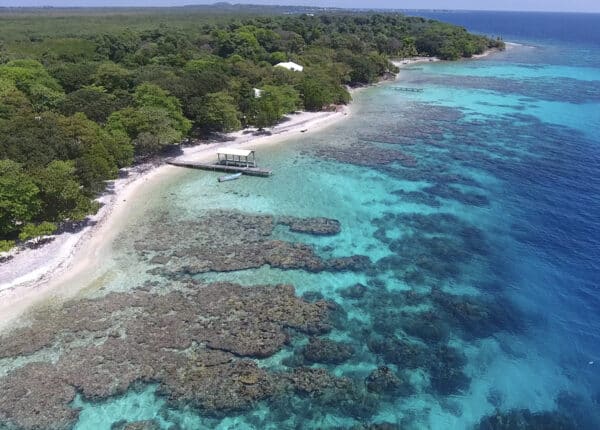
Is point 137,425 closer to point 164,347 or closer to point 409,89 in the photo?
point 164,347

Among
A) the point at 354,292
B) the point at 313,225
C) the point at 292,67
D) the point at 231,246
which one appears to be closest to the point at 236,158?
the point at 313,225

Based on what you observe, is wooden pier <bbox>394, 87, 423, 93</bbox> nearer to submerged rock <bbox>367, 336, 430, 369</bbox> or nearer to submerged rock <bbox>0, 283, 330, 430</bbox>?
submerged rock <bbox>0, 283, 330, 430</bbox>

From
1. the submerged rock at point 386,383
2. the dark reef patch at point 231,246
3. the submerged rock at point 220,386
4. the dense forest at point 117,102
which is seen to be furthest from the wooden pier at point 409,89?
the submerged rock at point 220,386

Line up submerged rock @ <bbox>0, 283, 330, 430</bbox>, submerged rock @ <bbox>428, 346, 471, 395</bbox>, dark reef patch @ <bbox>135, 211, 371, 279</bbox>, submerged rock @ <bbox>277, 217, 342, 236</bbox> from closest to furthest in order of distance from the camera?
submerged rock @ <bbox>0, 283, 330, 430</bbox> < submerged rock @ <bbox>428, 346, 471, 395</bbox> < dark reef patch @ <bbox>135, 211, 371, 279</bbox> < submerged rock @ <bbox>277, 217, 342, 236</bbox>

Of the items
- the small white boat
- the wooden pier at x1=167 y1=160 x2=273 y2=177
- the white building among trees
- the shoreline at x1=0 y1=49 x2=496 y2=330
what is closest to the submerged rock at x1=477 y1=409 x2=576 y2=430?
the shoreline at x1=0 y1=49 x2=496 y2=330

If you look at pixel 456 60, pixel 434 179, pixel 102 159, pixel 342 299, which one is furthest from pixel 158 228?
pixel 456 60

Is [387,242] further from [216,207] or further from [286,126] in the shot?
[286,126]
